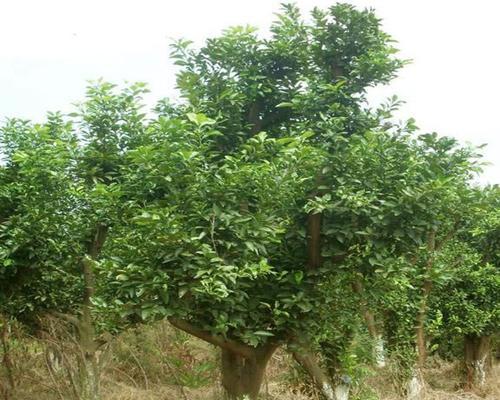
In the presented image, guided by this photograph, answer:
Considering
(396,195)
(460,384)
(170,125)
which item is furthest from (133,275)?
(460,384)

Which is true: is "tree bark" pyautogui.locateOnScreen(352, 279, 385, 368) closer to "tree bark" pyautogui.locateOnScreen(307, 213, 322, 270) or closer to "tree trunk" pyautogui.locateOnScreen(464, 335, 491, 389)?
"tree bark" pyautogui.locateOnScreen(307, 213, 322, 270)

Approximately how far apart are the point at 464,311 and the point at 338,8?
7.63 meters

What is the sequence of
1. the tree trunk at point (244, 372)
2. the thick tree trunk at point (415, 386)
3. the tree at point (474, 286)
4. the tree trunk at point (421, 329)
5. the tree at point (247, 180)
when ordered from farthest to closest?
1. the tree at point (474, 286)
2. the tree trunk at point (421, 329)
3. the thick tree trunk at point (415, 386)
4. the tree trunk at point (244, 372)
5. the tree at point (247, 180)

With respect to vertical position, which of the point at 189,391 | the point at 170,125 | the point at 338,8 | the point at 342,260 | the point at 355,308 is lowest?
the point at 189,391

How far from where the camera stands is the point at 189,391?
10648mm

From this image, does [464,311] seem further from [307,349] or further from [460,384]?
[307,349]

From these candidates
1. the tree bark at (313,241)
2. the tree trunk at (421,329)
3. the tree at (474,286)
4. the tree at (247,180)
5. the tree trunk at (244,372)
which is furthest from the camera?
the tree at (474,286)

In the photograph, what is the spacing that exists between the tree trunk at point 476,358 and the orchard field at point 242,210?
482 centimetres

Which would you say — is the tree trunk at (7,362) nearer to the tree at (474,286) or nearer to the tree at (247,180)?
the tree at (247,180)

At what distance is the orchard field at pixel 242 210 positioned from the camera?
4883mm

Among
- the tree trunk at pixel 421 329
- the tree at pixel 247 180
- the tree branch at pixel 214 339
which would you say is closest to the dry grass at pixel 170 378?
the tree trunk at pixel 421 329

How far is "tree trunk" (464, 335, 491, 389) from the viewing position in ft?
42.2

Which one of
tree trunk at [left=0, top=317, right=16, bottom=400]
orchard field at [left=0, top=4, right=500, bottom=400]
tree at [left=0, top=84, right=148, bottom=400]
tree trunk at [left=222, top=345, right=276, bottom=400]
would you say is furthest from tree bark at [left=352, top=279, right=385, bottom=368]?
tree trunk at [left=0, top=317, right=16, bottom=400]

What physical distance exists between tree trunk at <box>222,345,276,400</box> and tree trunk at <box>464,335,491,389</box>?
25.9 ft
